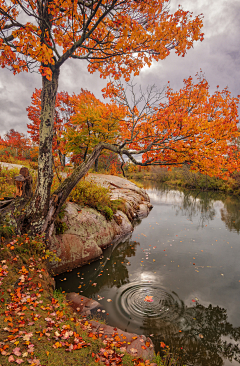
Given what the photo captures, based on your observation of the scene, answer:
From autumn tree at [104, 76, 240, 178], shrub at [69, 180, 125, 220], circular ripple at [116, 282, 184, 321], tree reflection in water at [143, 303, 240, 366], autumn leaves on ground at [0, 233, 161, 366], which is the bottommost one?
tree reflection in water at [143, 303, 240, 366]

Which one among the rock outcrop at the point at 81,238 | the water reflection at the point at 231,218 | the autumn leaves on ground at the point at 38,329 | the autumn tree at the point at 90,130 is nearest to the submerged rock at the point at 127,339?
the autumn leaves on ground at the point at 38,329

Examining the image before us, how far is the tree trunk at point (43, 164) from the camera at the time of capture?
5328 mm

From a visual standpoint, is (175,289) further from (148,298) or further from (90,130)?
(90,130)

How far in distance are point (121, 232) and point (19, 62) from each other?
8332 mm

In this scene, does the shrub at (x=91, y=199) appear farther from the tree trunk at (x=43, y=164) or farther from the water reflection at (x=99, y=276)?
the tree trunk at (x=43, y=164)

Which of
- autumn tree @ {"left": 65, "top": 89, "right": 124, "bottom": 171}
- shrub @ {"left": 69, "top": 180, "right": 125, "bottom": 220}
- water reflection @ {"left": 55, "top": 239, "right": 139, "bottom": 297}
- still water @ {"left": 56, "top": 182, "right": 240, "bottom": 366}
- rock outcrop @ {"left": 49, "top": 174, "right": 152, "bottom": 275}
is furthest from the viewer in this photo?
autumn tree @ {"left": 65, "top": 89, "right": 124, "bottom": 171}

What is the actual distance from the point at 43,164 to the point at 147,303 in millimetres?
4934

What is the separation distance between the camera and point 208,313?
4.91 meters

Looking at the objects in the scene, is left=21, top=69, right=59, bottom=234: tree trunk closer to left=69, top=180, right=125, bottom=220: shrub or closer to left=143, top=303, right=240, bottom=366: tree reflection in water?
left=69, top=180, right=125, bottom=220: shrub

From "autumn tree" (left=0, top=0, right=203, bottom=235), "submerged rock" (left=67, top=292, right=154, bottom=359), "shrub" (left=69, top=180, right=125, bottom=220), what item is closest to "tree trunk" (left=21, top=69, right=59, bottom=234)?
"autumn tree" (left=0, top=0, right=203, bottom=235)

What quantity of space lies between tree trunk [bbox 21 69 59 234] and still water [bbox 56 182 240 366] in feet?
7.07

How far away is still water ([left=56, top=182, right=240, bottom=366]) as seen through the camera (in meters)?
4.02

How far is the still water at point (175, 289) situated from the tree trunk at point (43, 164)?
7.07 ft

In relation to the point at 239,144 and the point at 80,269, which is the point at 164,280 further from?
the point at 239,144
